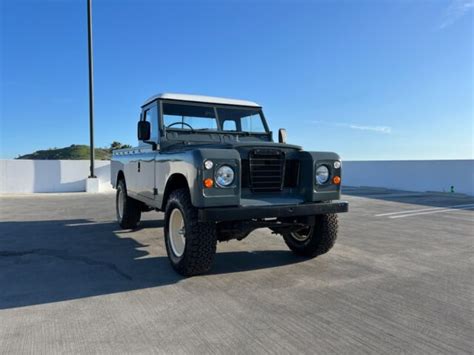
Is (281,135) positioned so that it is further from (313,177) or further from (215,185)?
(215,185)

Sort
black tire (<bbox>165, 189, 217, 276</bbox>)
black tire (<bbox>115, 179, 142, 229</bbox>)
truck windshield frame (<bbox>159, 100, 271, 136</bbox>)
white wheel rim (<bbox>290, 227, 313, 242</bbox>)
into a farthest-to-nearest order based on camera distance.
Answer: black tire (<bbox>115, 179, 142, 229</bbox>), truck windshield frame (<bbox>159, 100, 271, 136</bbox>), white wheel rim (<bbox>290, 227, 313, 242</bbox>), black tire (<bbox>165, 189, 217, 276</bbox>)

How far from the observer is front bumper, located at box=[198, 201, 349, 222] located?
13.2ft

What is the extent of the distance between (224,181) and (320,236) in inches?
70.2

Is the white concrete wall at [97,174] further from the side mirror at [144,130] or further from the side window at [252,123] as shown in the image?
the side window at [252,123]

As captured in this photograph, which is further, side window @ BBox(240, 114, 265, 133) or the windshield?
side window @ BBox(240, 114, 265, 133)

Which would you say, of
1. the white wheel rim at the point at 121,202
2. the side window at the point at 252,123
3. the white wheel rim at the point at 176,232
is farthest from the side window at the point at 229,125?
the white wheel rim at the point at 121,202

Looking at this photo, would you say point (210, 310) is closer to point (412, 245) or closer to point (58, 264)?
point (58, 264)

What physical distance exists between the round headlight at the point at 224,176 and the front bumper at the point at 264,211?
27 centimetres

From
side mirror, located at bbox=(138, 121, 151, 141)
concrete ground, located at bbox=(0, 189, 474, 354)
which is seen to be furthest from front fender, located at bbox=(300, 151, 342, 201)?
side mirror, located at bbox=(138, 121, 151, 141)

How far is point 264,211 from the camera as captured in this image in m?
4.24

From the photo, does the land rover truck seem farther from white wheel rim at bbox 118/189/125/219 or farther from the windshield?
white wheel rim at bbox 118/189/125/219

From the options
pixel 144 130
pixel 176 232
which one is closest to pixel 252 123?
pixel 144 130

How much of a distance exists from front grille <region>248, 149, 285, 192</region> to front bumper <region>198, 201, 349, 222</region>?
0.41m

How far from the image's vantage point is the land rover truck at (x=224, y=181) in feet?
13.6
